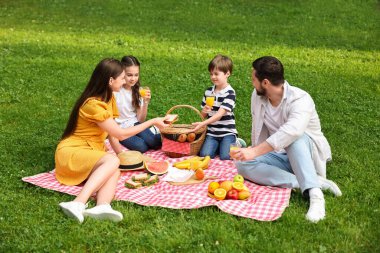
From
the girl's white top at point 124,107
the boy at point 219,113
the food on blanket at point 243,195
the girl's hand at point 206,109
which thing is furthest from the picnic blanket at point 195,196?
the girl's white top at point 124,107

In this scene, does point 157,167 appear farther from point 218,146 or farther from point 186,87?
point 186,87

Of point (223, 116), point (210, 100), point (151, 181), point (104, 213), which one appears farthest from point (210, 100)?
point (104, 213)

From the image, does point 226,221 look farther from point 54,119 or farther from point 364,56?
point 364,56

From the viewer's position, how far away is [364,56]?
35.4 feet

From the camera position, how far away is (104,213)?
14.6ft

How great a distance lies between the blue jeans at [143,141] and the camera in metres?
6.42

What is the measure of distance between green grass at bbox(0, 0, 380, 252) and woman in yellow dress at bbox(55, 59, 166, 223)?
1.07 ft

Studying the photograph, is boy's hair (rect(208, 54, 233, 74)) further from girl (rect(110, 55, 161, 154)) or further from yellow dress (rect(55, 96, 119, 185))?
yellow dress (rect(55, 96, 119, 185))

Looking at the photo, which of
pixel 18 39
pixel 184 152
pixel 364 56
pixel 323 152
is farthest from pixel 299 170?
pixel 18 39

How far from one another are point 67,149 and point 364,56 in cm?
756

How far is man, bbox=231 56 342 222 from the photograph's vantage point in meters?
4.79

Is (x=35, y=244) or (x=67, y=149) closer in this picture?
(x=35, y=244)

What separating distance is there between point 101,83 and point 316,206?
93.6 inches

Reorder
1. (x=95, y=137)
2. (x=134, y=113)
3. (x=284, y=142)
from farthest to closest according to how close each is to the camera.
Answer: (x=134, y=113)
(x=95, y=137)
(x=284, y=142)
